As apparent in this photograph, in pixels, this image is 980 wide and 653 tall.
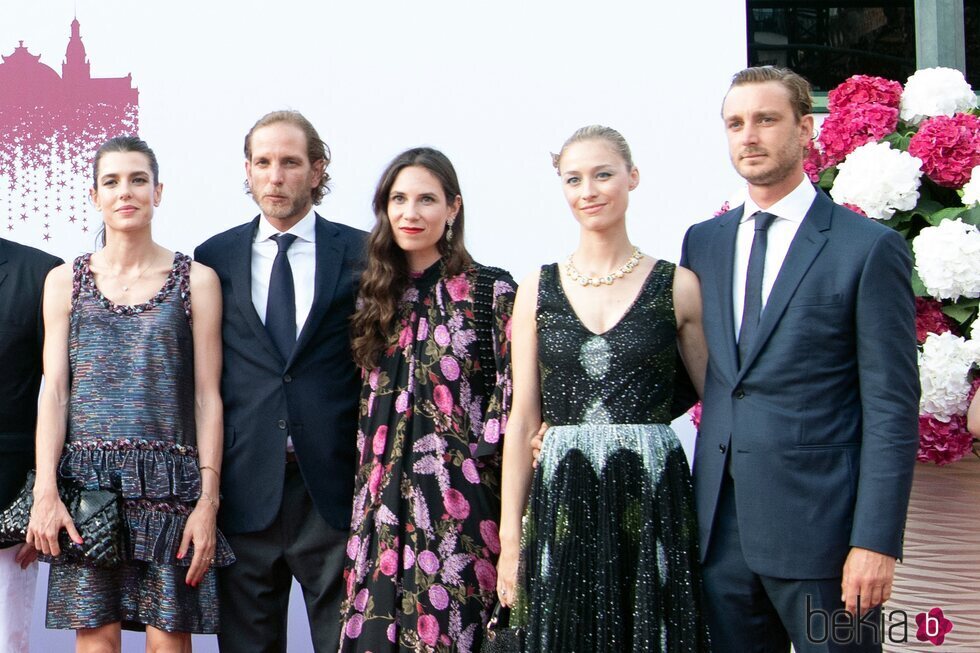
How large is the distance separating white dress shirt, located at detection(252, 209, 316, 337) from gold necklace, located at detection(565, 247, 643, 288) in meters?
0.75

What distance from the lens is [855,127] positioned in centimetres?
283

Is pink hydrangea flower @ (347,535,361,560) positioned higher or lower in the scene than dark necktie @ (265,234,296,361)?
lower

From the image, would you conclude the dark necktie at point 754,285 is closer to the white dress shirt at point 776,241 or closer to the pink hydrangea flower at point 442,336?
the white dress shirt at point 776,241

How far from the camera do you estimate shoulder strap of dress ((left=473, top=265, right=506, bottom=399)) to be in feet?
9.00

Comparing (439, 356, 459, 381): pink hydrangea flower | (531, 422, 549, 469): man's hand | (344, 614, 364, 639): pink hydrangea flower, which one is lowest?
(344, 614, 364, 639): pink hydrangea flower

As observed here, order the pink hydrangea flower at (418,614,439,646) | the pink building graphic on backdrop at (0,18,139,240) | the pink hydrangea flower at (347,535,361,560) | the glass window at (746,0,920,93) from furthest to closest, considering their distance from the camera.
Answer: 1. the glass window at (746,0,920,93)
2. the pink building graphic on backdrop at (0,18,139,240)
3. the pink hydrangea flower at (347,535,361,560)
4. the pink hydrangea flower at (418,614,439,646)

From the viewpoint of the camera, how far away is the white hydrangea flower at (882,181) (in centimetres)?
269

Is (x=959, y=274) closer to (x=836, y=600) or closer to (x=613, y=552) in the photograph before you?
(x=836, y=600)

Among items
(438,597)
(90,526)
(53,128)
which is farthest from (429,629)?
(53,128)

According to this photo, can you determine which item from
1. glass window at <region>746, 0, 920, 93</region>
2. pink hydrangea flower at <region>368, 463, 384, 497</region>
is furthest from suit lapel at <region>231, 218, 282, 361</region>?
glass window at <region>746, 0, 920, 93</region>

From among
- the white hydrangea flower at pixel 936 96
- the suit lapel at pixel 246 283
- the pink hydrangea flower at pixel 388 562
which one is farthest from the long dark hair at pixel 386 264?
the white hydrangea flower at pixel 936 96

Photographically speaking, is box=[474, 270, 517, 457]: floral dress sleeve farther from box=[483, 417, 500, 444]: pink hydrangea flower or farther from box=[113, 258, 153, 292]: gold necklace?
box=[113, 258, 153, 292]: gold necklace

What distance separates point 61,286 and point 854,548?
6.41ft

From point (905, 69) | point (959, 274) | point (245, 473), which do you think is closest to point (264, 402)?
point (245, 473)
